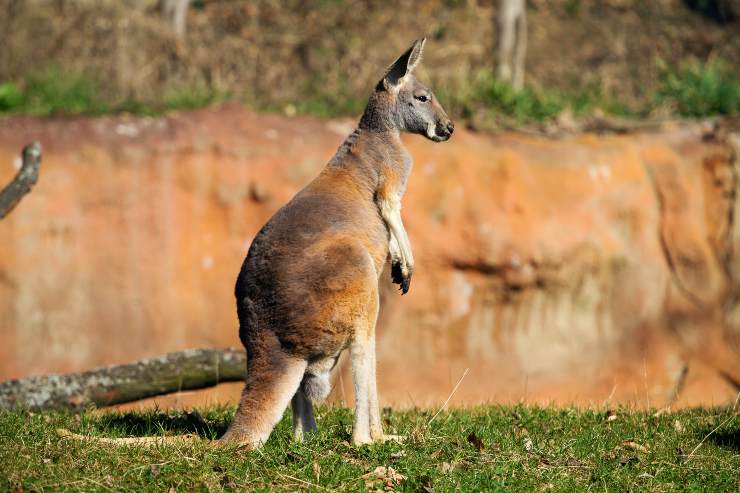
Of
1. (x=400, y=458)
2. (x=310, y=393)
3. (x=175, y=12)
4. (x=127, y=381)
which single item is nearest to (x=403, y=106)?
(x=310, y=393)

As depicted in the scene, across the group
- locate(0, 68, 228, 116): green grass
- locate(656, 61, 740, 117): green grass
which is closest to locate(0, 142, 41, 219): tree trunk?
locate(0, 68, 228, 116): green grass

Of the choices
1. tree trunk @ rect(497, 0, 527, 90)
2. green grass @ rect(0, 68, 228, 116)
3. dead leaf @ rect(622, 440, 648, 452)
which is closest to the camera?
dead leaf @ rect(622, 440, 648, 452)

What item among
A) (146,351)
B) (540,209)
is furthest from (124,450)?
(540,209)

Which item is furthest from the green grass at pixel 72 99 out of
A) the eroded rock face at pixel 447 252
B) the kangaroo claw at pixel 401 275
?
the kangaroo claw at pixel 401 275

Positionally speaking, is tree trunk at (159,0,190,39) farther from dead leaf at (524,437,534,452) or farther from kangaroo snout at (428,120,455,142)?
dead leaf at (524,437,534,452)

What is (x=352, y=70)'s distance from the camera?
1634 cm

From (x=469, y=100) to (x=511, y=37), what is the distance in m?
2.14

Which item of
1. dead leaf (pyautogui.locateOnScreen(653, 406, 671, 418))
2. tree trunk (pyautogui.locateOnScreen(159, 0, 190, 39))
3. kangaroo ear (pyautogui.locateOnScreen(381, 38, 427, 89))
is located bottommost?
dead leaf (pyautogui.locateOnScreen(653, 406, 671, 418))

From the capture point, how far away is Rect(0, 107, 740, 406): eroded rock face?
1258cm

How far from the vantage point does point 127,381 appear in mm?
8422

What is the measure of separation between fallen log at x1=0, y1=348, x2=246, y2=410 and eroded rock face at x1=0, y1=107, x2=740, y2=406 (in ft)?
11.4

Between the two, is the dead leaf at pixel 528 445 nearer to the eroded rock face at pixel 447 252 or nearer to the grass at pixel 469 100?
the eroded rock face at pixel 447 252

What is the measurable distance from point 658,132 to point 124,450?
34.1 feet

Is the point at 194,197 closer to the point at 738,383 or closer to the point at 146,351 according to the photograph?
the point at 146,351
